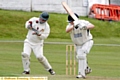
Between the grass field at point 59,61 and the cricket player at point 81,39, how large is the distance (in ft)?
1.03

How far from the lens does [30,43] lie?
594 inches

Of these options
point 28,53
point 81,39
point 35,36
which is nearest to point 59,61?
point 35,36

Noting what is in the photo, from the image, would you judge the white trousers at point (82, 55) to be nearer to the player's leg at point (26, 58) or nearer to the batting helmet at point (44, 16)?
the batting helmet at point (44, 16)

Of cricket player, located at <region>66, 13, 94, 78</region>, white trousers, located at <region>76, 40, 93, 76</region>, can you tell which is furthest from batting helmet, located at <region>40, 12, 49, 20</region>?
white trousers, located at <region>76, 40, 93, 76</region>

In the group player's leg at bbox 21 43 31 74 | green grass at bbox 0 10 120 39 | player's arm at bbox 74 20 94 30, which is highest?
player's arm at bbox 74 20 94 30

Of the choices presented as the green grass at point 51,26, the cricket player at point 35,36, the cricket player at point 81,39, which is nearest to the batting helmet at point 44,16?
the cricket player at point 35,36

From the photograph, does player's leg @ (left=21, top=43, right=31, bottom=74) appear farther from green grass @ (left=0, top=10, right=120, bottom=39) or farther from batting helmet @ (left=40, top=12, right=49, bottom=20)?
green grass @ (left=0, top=10, right=120, bottom=39)

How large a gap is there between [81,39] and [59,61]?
23.0 feet

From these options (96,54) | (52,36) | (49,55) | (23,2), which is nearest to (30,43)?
(49,55)

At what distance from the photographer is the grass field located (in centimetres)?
1509

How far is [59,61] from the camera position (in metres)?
20.7

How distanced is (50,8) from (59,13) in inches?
26.0

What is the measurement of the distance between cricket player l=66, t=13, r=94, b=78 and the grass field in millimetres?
315

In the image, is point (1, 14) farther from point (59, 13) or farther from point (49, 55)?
point (49, 55)
